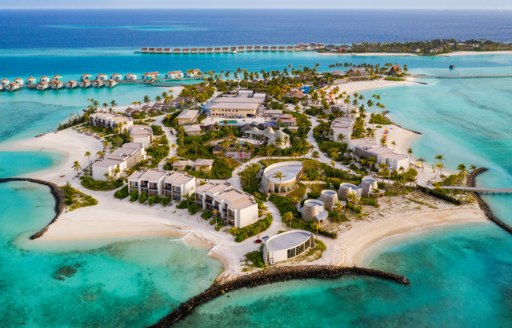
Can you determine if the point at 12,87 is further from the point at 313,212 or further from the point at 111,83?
the point at 313,212

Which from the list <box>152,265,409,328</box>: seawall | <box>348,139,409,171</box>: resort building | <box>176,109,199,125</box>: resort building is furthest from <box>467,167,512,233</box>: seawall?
<box>176,109,199,125</box>: resort building

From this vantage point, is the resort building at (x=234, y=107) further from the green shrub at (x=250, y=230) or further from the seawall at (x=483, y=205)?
the green shrub at (x=250, y=230)

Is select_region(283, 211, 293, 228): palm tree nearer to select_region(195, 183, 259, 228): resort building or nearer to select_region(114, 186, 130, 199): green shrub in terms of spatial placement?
select_region(195, 183, 259, 228): resort building

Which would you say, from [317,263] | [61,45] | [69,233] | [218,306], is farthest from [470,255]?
[61,45]

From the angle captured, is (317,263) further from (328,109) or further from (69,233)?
(328,109)

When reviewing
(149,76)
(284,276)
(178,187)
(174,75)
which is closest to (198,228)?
(178,187)
